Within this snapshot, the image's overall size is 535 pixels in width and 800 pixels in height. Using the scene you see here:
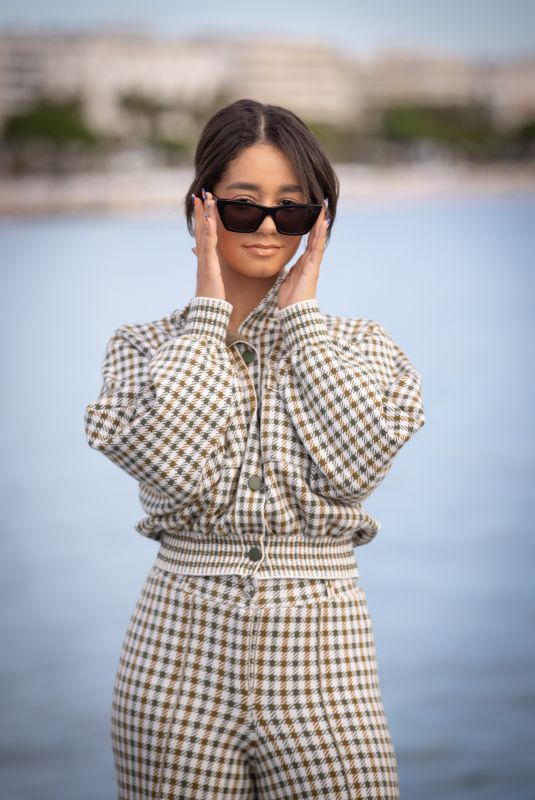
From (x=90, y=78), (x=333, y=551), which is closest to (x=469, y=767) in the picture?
(x=333, y=551)

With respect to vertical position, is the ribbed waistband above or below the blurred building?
below

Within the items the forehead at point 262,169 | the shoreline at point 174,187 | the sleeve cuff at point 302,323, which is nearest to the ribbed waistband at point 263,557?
the sleeve cuff at point 302,323

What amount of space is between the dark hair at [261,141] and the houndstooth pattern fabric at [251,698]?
1.80ft

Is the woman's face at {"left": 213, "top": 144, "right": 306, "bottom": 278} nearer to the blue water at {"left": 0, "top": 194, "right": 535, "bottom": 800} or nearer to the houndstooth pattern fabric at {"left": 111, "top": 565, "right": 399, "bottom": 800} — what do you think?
the houndstooth pattern fabric at {"left": 111, "top": 565, "right": 399, "bottom": 800}

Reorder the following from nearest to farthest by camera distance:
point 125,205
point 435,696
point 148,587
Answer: point 148,587, point 435,696, point 125,205

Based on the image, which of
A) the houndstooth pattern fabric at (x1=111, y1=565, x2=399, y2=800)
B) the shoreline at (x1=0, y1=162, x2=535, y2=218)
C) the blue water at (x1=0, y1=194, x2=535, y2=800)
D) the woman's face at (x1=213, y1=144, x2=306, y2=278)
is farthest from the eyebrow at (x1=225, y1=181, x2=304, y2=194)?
the shoreline at (x1=0, y1=162, x2=535, y2=218)

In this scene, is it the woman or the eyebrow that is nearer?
the woman

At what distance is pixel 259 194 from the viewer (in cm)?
176

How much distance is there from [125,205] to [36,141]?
20.8 feet

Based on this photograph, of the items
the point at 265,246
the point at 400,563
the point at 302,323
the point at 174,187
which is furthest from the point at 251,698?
the point at 174,187

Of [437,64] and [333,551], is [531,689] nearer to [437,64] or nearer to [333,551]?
[333,551]

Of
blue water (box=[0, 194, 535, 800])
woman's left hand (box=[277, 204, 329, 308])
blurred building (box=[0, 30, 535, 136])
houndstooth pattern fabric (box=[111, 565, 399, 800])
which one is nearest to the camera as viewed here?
houndstooth pattern fabric (box=[111, 565, 399, 800])

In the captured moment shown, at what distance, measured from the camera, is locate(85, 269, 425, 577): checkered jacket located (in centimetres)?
166

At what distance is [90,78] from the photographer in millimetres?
40906
